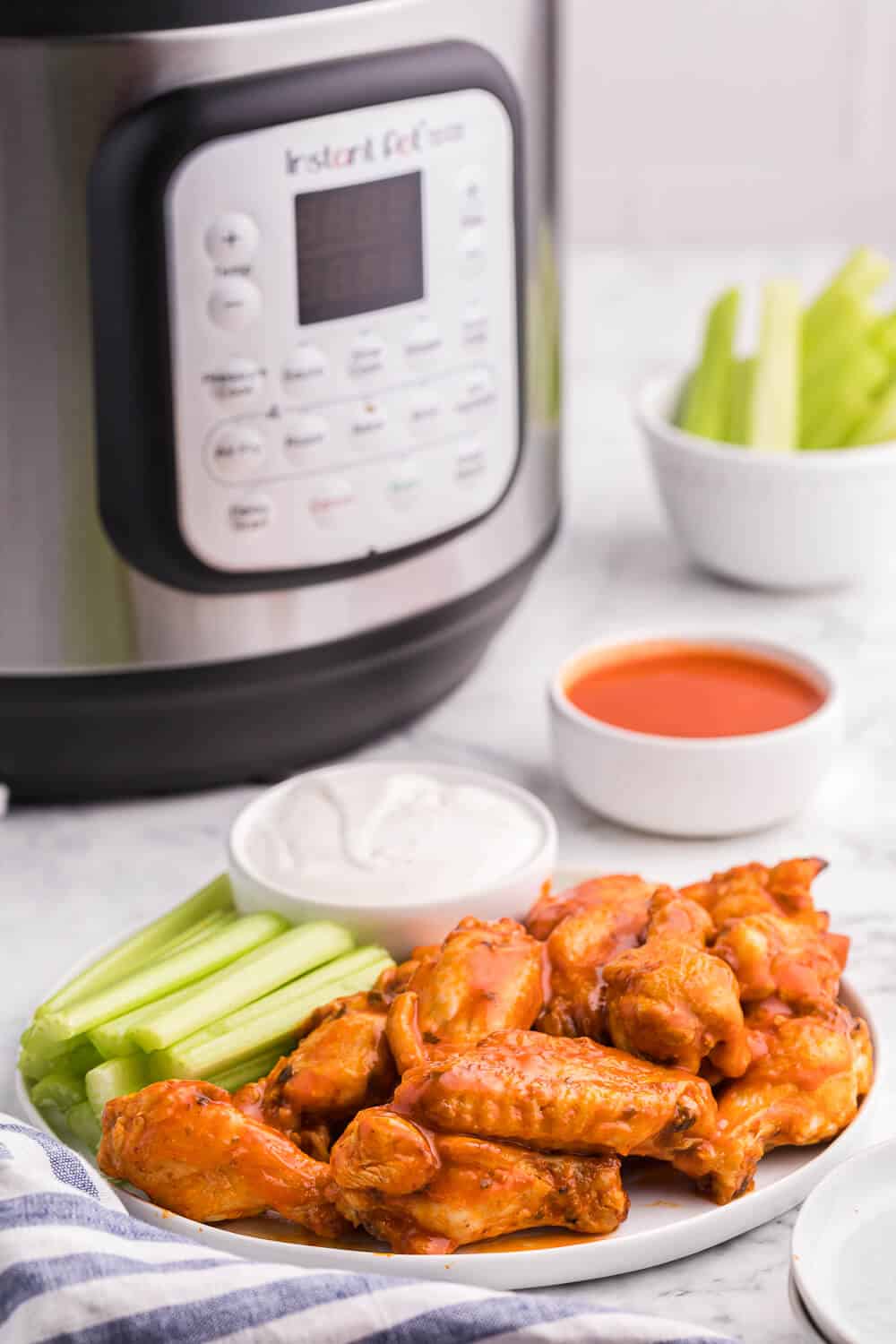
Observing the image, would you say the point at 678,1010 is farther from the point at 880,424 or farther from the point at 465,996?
the point at 880,424

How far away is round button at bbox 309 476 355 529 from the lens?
3.32ft

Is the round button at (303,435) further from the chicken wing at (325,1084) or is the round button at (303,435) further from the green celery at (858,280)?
the green celery at (858,280)

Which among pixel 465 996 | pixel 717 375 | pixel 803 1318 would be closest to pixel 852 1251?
pixel 803 1318

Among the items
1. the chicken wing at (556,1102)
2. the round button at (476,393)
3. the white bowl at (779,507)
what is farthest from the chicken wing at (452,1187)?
the white bowl at (779,507)

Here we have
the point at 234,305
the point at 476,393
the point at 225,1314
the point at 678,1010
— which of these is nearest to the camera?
the point at 225,1314

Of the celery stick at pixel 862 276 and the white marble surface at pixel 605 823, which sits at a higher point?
the celery stick at pixel 862 276

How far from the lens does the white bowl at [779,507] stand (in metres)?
1.29

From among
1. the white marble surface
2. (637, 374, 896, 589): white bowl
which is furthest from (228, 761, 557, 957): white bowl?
(637, 374, 896, 589): white bowl

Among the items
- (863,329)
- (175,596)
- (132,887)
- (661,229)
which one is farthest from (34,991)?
(661,229)

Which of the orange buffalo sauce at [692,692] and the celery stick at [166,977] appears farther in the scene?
the orange buffalo sauce at [692,692]

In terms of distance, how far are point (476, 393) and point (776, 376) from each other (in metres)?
0.37

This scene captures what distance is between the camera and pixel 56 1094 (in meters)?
0.83

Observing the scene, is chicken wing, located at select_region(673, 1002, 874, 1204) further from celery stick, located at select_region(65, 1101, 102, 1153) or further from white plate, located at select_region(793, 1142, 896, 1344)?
celery stick, located at select_region(65, 1101, 102, 1153)

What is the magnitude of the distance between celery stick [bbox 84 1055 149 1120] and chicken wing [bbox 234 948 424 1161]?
53mm
